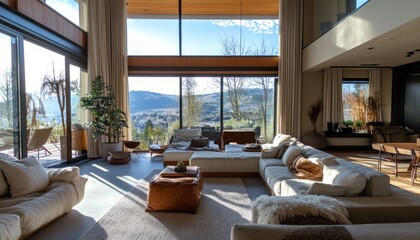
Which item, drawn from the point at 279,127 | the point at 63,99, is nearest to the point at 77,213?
the point at 63,99

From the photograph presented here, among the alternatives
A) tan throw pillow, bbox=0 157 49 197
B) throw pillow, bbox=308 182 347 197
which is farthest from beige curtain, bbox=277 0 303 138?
tan throw pillow, bbox=0 157 49 197

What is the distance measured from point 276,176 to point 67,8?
611 cm

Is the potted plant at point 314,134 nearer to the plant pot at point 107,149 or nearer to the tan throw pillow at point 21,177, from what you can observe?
the plant pot at point 107,149

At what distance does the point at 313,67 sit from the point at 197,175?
5321mm

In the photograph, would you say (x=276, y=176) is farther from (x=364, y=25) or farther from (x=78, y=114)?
(x=78, y=114)

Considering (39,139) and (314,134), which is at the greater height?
(39,139)

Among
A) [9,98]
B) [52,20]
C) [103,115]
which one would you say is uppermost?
[52,20]

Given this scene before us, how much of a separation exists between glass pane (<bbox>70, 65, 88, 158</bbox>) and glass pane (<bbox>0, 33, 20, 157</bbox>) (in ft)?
6.71

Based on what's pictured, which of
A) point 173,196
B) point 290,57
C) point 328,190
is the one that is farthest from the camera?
point 290,57

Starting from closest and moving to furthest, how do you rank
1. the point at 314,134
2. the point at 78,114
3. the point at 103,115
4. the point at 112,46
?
the point at 103,115 < the point at 78,114 < the point at 112,46 < the point at 314,134

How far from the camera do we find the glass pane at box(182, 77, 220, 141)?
8.49 m

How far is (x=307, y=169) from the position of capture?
369cm

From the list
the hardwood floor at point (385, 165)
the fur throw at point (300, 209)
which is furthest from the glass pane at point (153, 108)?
the fur throw at point (300, 209)

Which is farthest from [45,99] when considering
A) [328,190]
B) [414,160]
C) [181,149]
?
[414,160]
